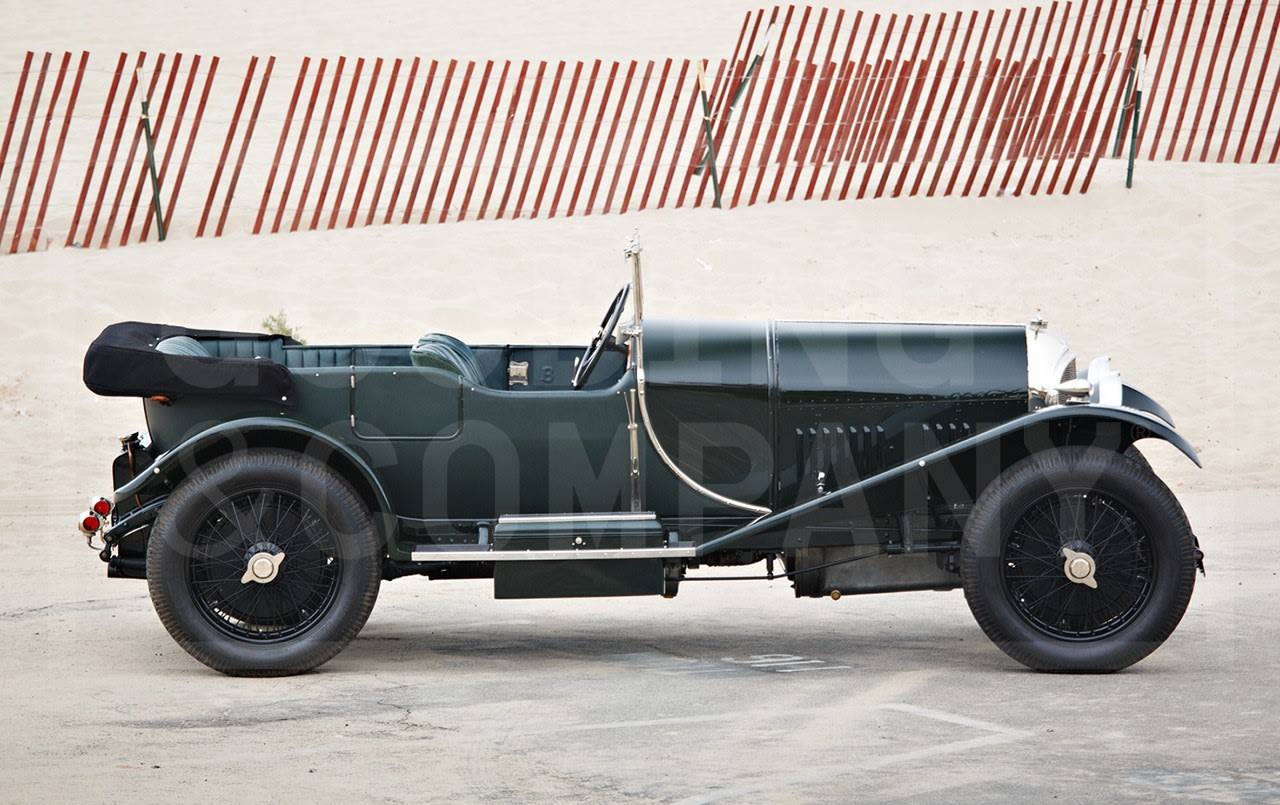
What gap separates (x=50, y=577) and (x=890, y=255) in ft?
26.1

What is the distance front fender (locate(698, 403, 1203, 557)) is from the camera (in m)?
5.39

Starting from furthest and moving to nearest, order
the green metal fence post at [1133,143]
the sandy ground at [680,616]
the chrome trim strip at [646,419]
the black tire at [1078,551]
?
the green metal fence post at [1133,143]
the chrome trim strip at [646,419]
the black tire at [1078,551]
the sandy ground at [680,616]

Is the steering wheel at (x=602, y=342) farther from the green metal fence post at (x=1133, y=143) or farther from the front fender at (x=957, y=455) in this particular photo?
the green metal fence post at (x=1133, y=143)

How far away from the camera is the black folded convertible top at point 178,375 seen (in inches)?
217

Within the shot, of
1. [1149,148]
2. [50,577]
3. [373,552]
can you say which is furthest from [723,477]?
[1149,148]

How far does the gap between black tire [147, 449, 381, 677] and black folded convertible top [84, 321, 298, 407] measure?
0.81 ft

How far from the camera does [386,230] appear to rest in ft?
46.5

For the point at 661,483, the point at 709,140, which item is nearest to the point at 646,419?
the point at 661,483

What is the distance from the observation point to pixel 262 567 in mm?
5500

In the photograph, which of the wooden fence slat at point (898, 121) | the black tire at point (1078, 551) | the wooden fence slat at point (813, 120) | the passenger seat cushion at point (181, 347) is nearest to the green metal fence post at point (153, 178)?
the wooden fence slat at point (813, 120)

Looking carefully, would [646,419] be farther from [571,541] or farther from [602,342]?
[571,541]

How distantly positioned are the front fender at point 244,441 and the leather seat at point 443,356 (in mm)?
464

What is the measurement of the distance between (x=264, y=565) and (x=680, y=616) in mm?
2167

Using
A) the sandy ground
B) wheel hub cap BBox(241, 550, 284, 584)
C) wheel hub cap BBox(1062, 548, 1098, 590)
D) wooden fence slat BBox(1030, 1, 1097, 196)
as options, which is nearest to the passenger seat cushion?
wheel hub cap BBox(241, 550, 284, 584)
